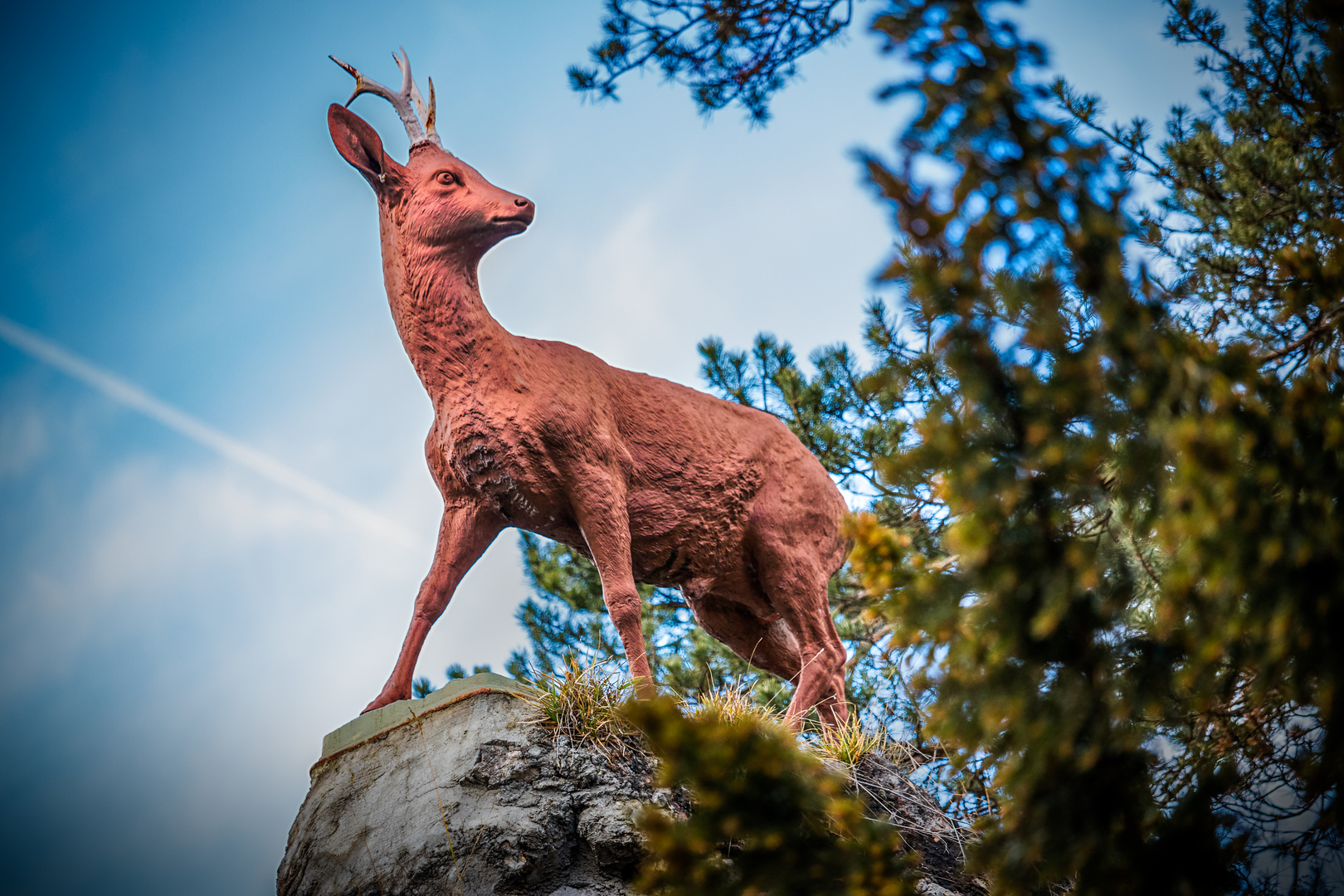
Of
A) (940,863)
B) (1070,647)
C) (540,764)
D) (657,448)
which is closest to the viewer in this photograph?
(1070,647)

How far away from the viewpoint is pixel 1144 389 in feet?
6.86

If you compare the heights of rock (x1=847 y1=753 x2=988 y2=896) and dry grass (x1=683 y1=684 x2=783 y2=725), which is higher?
dry grass (x1=683 y1=684 x2=783 y2=725)

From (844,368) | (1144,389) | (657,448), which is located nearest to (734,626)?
(657,448)

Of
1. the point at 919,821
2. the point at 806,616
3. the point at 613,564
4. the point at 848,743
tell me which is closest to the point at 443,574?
the point at 613,564

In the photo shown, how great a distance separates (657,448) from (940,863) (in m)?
2.48

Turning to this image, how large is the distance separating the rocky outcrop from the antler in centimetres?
293

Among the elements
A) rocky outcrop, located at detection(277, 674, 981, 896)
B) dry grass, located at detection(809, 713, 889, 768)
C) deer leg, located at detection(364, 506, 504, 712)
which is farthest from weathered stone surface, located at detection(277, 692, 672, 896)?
dry grass, located at detection(809, 713, 889, 768)

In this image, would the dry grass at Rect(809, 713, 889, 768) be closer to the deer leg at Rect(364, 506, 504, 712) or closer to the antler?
the deer leg at Rect(364, 506, 504, 712)

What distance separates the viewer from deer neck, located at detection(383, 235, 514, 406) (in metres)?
4.72

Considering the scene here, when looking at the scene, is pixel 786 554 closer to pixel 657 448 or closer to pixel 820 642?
pixel 820 642

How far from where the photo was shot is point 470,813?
390 centimetres

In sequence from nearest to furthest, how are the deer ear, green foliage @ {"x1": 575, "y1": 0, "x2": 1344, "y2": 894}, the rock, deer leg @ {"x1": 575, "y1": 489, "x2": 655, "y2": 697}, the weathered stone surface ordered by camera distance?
green foliage @ {"x1": 575, "y1": 0, "x2": 1344, "y2": 894}
the weathered stone surface
the rock
deer leg @ {"x1": 575, "y1": 489, "x2": 655, "y2": 697}
the deer ear

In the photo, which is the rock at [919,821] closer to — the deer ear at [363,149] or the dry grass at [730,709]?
the dry grass at [730,709]

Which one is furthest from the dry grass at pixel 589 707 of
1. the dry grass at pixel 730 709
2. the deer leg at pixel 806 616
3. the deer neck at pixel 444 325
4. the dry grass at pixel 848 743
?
the deer neck at pixel 444 325
